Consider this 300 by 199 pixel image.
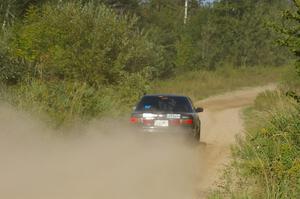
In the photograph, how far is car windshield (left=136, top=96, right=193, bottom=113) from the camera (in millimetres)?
15758

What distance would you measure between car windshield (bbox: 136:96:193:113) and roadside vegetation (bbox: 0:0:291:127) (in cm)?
191

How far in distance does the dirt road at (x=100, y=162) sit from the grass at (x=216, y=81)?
20978mm

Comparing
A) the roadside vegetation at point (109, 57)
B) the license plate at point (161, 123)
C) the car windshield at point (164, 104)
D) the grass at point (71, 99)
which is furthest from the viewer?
the roadside vegetation at point (109, 57)

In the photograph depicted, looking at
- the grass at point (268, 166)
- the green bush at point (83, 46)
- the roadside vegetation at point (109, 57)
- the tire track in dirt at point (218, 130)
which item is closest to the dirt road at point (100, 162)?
the tire track in dirt at point (218, 130)

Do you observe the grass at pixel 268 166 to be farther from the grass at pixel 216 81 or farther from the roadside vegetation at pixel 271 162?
the grass at pixel 216 81

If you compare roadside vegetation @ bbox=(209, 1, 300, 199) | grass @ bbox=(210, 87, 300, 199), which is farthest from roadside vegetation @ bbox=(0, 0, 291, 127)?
grass @ bbox=(210, 87, 300, 199)

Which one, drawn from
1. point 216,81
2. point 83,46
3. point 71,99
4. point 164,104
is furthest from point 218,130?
point 216,81

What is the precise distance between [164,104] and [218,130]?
22.5 ft

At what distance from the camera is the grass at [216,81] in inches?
1566

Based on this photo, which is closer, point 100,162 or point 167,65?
point 100,162

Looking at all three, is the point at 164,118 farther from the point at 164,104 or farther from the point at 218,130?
the point at 218,130

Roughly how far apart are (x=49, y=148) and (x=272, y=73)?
134 ft

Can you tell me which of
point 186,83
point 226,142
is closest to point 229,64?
point 186,83

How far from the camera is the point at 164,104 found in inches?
631
